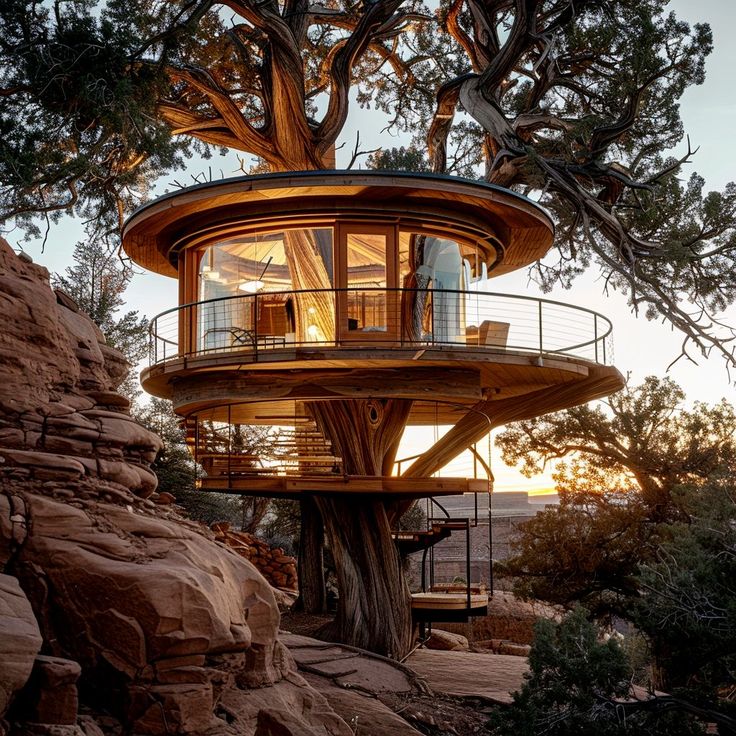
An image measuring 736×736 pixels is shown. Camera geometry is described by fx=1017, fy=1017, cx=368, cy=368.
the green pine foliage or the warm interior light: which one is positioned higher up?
the warm interior light

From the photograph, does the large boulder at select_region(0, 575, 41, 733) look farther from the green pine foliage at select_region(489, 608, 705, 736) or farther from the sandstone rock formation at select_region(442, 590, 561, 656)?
the sandstone rock formation at select_region(442, 590, 561, 656)

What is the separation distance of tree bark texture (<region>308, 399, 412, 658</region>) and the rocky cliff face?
7.32 metres

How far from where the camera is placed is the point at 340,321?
16.5 metres

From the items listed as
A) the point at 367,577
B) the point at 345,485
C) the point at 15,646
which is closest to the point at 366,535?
the point at 367,577

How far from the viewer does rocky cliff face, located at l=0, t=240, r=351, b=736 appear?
28.0ft

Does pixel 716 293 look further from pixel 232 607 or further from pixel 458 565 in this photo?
pixel 458 565

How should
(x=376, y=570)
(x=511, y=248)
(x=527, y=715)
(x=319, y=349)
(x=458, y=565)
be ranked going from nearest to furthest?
1. (x=527, y=715)
2. (x=319, y=349)
3. (x=376, y=570)
4. (x=511, y=248)
5. (x=458, y=565)

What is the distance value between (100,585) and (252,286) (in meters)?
9.49

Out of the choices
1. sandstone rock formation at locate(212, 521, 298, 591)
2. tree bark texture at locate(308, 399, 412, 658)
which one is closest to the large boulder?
tree bark texture at locate(308, 399, 412, 658)

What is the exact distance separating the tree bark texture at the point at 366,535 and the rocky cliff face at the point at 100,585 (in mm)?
7321

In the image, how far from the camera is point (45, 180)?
59.1ft

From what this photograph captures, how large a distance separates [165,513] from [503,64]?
44.3ft

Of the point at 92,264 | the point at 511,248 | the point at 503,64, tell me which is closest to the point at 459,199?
the point at 511,248

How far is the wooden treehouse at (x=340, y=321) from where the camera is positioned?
54.3 ft
